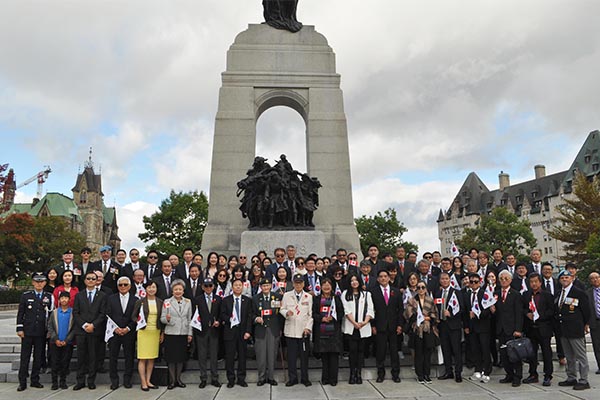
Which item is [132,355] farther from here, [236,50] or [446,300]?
[236,50]

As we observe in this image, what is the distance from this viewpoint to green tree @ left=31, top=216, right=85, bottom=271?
132 ft

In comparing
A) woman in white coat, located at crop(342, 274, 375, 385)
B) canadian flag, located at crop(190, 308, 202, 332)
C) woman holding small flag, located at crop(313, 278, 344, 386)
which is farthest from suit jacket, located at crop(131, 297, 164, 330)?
woman in white coat, located at crop(342, 274, 375, 385)

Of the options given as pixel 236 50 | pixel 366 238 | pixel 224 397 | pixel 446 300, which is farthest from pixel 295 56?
pixel 366 238

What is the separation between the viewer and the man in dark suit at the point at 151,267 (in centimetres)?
911

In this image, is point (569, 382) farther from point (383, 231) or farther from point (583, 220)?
point (383, 231)

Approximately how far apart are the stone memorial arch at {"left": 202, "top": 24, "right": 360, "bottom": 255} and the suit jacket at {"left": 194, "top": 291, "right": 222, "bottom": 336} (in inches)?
291

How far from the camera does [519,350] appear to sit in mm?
7102

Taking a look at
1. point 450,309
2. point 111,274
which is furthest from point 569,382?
point 111,274

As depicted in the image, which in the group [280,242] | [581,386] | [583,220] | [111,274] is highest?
[583,220]

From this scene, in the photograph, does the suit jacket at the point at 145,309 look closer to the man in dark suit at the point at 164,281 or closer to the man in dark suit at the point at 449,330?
the man in dark suit at the point at 164,281

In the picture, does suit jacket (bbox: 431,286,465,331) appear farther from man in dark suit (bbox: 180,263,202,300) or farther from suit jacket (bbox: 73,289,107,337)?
suit jacket (bbox: 73,289,107,337)

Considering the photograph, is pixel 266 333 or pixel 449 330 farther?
pixel 449 330

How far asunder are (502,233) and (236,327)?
44.1 m

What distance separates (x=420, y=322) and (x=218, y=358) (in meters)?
3.30
